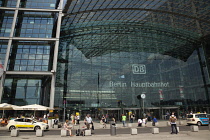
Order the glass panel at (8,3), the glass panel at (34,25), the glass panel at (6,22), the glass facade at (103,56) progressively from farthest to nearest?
the glass panel at (8,3) → the glass panel at (34,25) → the glass panel at (6,22) → the glass facade at (103,56)

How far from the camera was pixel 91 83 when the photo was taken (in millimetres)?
31609

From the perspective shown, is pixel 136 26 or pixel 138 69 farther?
pixel 136 26

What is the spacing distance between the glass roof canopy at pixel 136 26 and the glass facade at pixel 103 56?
0.58ft

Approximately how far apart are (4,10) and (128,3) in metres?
23.7

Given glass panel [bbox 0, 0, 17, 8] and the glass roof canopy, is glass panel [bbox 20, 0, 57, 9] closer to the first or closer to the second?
glass panel [bbox 0, 0, 17, 8]

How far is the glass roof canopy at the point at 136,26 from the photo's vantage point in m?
29.7

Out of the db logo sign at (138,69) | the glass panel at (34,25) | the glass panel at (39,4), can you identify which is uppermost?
the glass panel at (39,4)

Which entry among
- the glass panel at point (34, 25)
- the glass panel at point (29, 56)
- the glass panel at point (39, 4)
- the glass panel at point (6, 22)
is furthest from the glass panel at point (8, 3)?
the glass panel at point (29, 56)

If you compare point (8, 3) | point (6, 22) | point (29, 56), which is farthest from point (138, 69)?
point (8, 3)

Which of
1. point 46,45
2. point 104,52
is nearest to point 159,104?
point 104,52

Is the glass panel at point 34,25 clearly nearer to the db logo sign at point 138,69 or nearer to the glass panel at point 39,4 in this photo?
the glass panel at point 39,4

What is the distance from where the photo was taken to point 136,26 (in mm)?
37312

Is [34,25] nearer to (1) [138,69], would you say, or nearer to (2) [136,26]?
(2) [136,26]

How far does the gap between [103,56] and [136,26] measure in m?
10.9
